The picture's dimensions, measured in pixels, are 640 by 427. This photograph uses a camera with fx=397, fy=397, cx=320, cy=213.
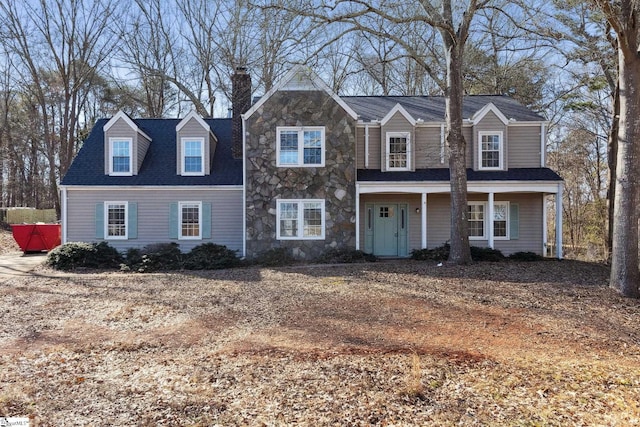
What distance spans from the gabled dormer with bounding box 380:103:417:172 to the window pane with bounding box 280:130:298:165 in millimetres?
3388

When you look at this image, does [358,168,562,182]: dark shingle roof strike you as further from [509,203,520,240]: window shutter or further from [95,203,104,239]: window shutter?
[95,203,104,239]: window shutter

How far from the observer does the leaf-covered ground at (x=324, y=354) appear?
12.0 ft

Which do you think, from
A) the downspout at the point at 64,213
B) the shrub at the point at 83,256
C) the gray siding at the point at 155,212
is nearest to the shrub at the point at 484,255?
the gray siding at the point at 155,212

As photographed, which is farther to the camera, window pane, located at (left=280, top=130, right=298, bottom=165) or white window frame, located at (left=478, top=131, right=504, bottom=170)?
white window frame, located at (left=478, top=131, right=504, bottom=170)

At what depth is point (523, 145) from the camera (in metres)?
15.3

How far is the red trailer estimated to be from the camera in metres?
16.9

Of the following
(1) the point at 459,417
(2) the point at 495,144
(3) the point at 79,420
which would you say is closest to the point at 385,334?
(1) the point at 459,417

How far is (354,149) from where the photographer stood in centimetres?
1423

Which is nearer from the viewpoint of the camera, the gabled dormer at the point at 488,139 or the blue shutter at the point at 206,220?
the blue shutter at the point at 206,220

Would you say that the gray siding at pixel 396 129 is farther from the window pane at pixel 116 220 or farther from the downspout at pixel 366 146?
the window pane at pixel 116 220

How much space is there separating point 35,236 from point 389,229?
15.0m

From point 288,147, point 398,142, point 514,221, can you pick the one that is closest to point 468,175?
point 514,221

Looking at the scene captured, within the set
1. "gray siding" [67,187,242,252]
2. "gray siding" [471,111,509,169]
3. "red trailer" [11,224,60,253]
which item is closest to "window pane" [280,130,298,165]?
"gray siding" [67,187,242,252]

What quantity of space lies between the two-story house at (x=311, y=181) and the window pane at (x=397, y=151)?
1.5 inches
